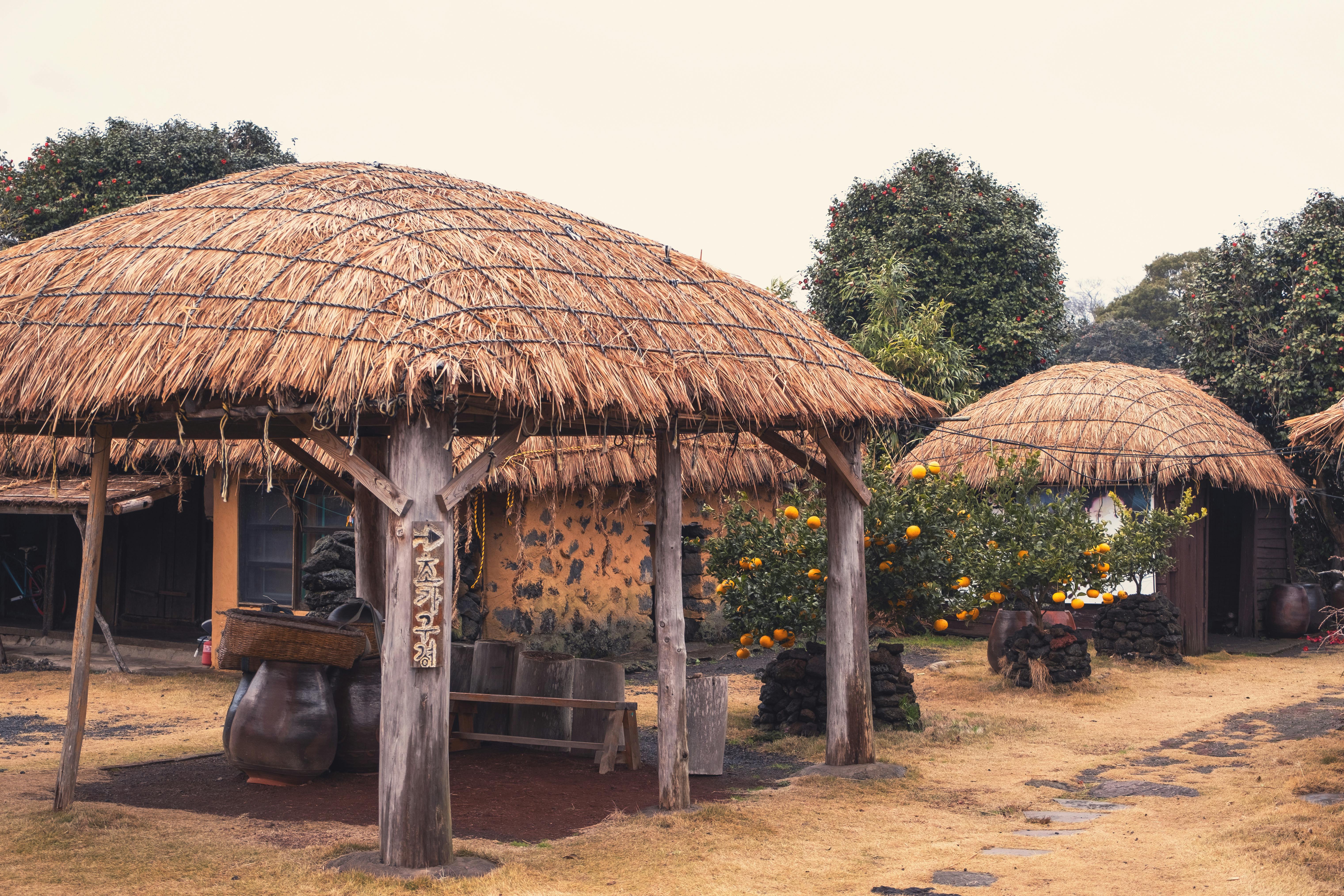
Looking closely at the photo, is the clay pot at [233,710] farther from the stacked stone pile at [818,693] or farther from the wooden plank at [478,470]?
the stacked stone pile at [818,693]

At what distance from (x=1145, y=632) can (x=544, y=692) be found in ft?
27.0

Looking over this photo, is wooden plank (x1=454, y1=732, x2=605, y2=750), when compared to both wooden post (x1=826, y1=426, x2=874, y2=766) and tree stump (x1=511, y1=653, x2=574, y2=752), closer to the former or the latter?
tree stump (x1=511, y1=653, x2=574, y2=752)

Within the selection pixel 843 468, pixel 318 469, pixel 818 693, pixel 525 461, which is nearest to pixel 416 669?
pixel 843 468

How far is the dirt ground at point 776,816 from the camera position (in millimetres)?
5609

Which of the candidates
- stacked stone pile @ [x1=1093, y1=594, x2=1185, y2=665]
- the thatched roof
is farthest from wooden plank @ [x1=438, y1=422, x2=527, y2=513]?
stacked stone pile @ [x1=1093, y1=594, x2=1185, y2=665]

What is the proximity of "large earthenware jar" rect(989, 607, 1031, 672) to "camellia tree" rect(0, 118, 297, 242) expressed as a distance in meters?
13.3

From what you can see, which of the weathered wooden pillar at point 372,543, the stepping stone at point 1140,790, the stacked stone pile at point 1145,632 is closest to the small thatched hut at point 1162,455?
the stacked stone pile at point 1145,632

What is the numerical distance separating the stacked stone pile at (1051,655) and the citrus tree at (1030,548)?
163mm

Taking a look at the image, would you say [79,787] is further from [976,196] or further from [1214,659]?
[976,196]

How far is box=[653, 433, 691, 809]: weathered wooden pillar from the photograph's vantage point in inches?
273

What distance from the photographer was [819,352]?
7.75m

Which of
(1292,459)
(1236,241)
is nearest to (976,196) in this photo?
(1236,241)

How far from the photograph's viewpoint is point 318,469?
9.10m

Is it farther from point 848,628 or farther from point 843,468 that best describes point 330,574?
point 843,468
